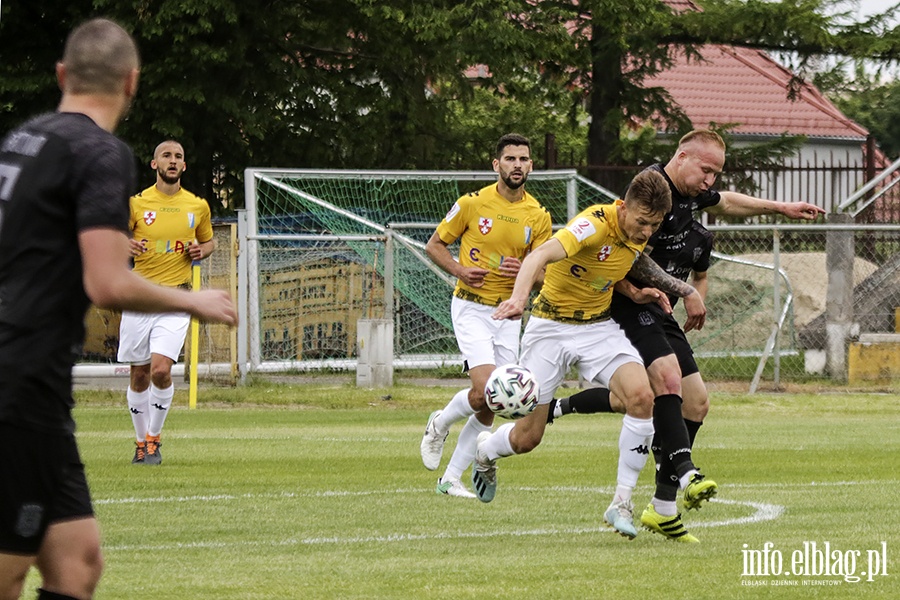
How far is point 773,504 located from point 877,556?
90.6 inches

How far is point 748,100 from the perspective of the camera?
4744cm

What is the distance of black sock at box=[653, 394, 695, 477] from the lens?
8.59 m

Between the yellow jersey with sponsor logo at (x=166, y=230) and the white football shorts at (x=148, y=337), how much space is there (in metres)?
0.38

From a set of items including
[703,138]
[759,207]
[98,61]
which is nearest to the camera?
[98,61]

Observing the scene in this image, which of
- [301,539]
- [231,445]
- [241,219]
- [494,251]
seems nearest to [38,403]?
[301,539]

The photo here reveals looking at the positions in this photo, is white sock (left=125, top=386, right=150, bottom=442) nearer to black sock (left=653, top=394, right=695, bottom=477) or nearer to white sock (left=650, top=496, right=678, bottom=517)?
black sock (left=653, top=394, right=695, bottom=477)

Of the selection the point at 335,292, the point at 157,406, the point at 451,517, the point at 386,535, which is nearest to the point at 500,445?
the point at 451,517

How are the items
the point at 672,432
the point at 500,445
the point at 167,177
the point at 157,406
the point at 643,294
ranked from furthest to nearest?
the point at 167,177
the point at 157,406
the point at 500,445
the point at 643,294
the point at 672,432

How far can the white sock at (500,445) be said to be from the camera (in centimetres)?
945

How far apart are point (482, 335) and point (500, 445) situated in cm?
197

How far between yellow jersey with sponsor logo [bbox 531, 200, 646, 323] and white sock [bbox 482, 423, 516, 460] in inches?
30.7

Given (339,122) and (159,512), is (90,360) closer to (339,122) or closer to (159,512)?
(339,122)

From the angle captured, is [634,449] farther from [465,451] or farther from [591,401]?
[591,401]

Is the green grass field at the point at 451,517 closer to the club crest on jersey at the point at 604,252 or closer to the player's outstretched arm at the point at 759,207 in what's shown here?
the club crest on jersey at the point at 604,252
